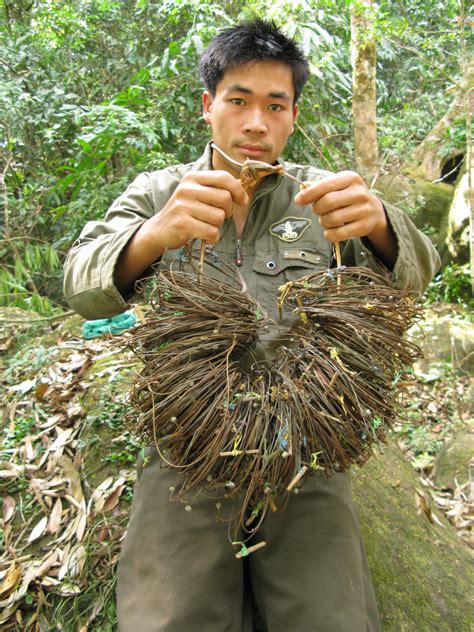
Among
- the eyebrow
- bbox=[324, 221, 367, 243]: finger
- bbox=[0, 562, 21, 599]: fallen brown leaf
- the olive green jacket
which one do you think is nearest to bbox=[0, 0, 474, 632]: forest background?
bbox=[0, 562, 21, 599]: fallen brown leaf

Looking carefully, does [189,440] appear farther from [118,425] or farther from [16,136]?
[16,136]

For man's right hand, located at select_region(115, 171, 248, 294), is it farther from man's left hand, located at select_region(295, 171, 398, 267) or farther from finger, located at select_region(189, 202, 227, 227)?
man's left hand, located at select_region(295, 171, 398, 267)

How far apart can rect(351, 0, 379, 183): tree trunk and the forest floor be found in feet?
8.96

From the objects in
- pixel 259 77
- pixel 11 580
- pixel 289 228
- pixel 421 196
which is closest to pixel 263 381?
pixel 289 228

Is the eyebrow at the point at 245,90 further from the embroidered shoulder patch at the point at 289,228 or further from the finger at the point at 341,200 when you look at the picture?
the finger at the point at 341,200

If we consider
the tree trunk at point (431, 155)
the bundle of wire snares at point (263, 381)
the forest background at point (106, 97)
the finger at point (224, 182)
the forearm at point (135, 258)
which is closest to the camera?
the bundle of wire snares at point (263, 381)

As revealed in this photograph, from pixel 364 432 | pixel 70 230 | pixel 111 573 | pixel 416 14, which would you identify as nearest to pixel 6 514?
pixel 111 573

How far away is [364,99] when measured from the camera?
16.3 ft

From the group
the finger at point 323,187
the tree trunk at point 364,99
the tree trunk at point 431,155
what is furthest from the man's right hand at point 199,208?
the tree trunk at point 431,155

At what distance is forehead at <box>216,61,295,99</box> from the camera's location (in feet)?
6.33

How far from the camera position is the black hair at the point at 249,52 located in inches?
76.1

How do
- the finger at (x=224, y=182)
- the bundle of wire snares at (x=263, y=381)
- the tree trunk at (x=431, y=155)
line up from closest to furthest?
1. the bundle of wire snares at (x=263, y=381)
2. the finger at (x=224, y=182)
3. the tree trunk at (x=431, y=155)

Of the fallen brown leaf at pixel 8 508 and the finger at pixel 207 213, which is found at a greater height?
the finger at pixel 207 213

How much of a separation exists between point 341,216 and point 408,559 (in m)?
1.48
